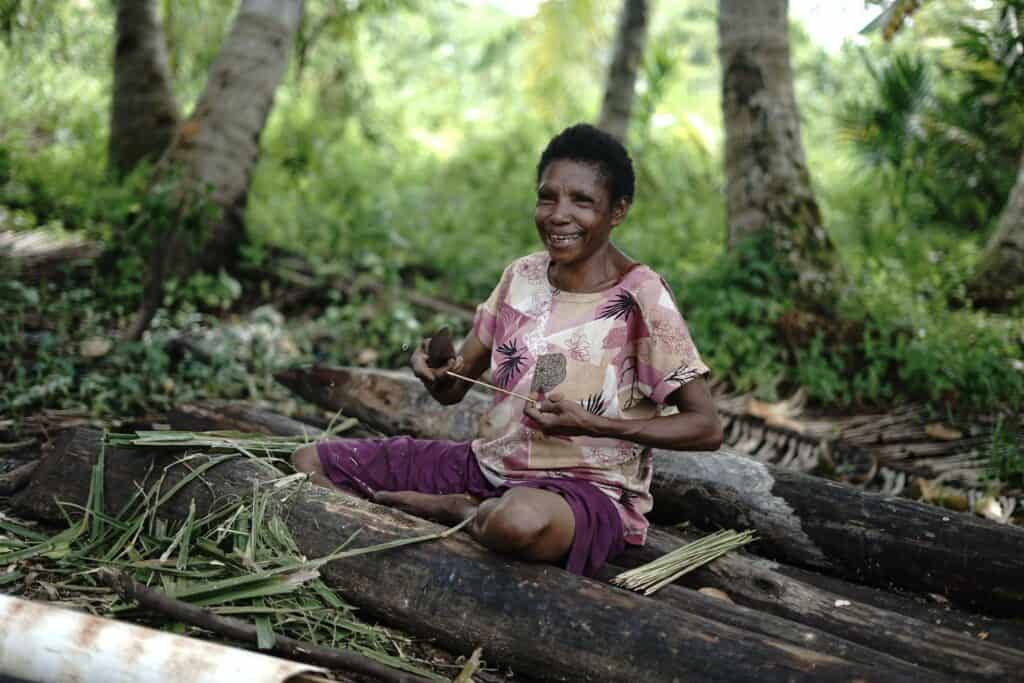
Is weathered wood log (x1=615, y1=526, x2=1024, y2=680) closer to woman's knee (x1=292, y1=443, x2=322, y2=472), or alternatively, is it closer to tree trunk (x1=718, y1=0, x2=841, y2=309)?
woman's knee (x1=292, y1=443, x2=322, y2=472)

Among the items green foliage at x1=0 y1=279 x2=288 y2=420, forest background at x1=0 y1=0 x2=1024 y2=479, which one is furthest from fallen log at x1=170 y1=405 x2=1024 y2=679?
green foliage at x1=0 y1=279 x2=288 y2=420

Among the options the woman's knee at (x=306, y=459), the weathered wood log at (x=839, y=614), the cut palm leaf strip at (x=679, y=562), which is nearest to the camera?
the weathered wood log at (x=839, y=614)

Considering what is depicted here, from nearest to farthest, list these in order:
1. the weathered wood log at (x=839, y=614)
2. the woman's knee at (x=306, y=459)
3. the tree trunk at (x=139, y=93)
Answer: the weathered wood log at (x=839, y=614) < the woman's knee at (x=306, y=459) < the tree trunk at (x=139, y=93)

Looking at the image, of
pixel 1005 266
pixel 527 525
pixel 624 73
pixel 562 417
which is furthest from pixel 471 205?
pixel 527 525

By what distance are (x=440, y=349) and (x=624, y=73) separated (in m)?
5.52

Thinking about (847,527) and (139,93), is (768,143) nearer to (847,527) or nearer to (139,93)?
(847,527)

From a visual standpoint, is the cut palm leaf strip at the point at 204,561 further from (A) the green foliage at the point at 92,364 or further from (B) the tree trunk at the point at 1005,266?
(B) the tree trunk at the point at 1005,266

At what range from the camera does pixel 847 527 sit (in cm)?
292

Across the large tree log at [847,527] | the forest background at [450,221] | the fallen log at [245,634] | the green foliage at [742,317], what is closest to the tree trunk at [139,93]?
the forest background at [450,221]

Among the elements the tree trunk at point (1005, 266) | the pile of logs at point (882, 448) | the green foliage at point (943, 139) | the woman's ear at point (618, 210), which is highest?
the green foliage at point (943, 139)

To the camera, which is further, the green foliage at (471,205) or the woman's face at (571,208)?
the green foliage at (471,205)

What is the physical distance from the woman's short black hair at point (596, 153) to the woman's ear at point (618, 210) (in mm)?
16

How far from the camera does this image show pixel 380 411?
12.5ft

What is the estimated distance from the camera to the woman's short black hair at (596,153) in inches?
107
